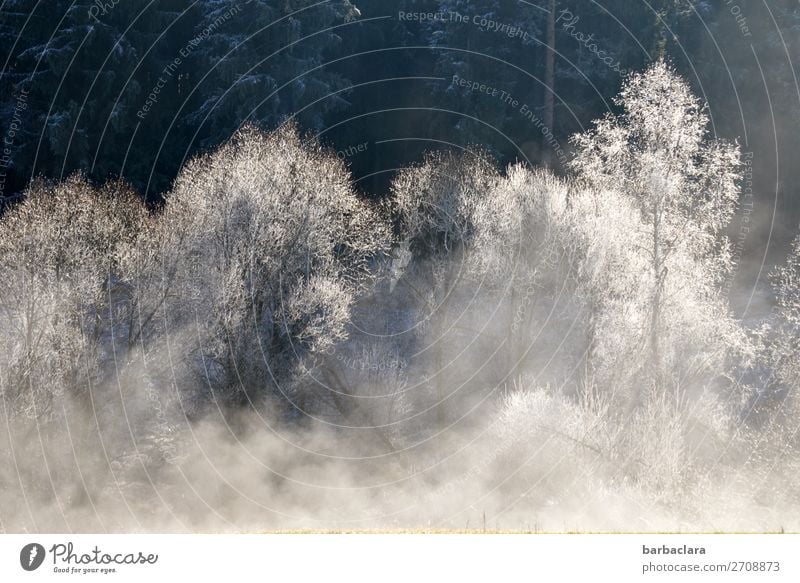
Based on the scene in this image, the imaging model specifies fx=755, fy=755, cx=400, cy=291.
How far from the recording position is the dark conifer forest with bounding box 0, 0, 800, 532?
3036 centimetres

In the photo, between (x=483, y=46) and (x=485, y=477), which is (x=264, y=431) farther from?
(x=483, y=46)

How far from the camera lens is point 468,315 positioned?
40969mm

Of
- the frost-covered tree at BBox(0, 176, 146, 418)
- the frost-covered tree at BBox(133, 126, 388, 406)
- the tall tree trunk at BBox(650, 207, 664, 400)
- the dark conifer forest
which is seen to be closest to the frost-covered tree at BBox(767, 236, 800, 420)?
the dark conifer forest

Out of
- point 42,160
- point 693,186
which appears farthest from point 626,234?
point 42,160

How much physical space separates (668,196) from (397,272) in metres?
15.4

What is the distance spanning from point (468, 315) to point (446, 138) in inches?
475

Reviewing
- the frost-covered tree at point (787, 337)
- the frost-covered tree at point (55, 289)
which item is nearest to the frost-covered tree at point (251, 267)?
the frost-covered tree at point (55, 289)

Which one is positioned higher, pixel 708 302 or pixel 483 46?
pixel 483 46

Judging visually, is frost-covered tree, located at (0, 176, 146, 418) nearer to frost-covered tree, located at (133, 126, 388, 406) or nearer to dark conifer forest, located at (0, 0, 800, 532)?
dark conifer forest, located at (0, 0, 800, 532)

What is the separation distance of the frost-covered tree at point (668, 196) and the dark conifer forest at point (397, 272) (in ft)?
0.54

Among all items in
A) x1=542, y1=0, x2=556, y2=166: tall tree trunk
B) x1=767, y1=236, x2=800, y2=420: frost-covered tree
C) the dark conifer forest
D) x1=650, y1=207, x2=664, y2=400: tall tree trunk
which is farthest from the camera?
x1=542, y1=0, x2=556, y2=166: tall tree trunk

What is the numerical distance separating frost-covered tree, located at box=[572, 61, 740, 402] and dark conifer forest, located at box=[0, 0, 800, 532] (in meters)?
0.16

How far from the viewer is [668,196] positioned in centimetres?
3127

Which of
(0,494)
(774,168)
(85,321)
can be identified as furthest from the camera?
(774,168)
